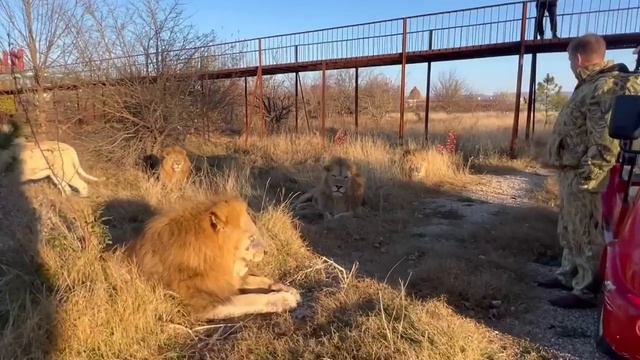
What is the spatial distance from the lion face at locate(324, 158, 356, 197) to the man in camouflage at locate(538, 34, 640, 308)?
405 cm

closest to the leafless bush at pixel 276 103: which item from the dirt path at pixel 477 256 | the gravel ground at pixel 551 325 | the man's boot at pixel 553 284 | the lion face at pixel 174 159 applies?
the lion face at pixel 174 159

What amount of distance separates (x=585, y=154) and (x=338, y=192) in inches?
177

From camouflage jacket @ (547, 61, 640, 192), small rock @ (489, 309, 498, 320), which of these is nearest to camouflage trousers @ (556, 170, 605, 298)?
camouflage jacket @ (547, 61, 640, 192)

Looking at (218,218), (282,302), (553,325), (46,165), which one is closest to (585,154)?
(553,325)

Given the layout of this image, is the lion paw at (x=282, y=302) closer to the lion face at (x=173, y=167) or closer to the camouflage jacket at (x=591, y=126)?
the camouflage jacket at (x=591, y=126)

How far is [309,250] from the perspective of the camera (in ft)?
19.4

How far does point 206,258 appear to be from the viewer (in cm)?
393

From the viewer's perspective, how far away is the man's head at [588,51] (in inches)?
159

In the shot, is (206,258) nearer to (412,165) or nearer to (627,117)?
(627,117)

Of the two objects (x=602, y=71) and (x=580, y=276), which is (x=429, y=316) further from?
(x=602, y=71)

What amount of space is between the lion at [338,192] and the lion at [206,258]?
12.8 ft

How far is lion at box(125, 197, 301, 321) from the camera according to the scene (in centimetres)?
389

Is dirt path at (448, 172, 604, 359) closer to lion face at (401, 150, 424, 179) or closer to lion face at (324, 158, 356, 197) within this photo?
lion face at (324, 158, 356, 197)

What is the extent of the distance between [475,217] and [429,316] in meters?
4.72
